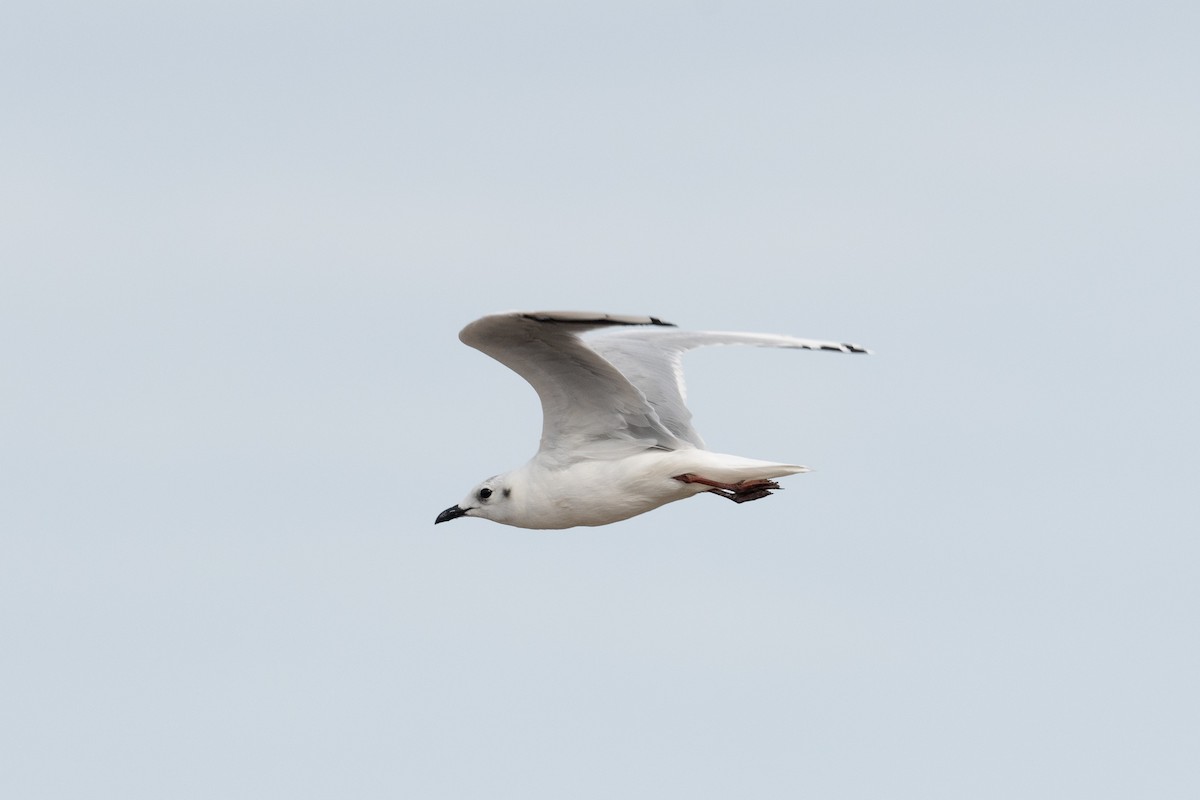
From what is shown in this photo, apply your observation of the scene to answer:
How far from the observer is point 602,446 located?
53.8 ft

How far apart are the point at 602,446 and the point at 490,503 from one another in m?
1.56

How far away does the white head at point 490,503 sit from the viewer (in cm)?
1725

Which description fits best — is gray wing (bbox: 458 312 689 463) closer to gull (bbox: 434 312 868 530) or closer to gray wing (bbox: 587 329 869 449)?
gull (bbox: 434 312 868 530)

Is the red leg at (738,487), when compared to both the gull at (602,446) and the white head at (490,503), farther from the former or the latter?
the white head at (490,503)

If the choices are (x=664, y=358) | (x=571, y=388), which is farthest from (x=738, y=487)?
(x=664, y=358)

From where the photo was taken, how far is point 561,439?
1648 centimetres

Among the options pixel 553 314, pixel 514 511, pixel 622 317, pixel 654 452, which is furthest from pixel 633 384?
pixel 622 317

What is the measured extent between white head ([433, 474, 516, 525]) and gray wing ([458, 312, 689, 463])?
2.31 feet

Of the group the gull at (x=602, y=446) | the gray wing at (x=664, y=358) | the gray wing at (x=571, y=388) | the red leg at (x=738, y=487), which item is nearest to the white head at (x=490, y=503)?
the gull at (x=602, y=446)

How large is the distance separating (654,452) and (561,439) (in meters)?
0.82

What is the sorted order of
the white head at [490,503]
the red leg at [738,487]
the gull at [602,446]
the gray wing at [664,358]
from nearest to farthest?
the gull at [602,446], the red leg at [738,487], the gray wing at [664,358], the white head at [490,503]

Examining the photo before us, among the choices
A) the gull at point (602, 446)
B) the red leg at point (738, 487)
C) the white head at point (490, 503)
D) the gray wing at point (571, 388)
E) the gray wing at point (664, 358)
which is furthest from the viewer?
the white head at point (490, 503)

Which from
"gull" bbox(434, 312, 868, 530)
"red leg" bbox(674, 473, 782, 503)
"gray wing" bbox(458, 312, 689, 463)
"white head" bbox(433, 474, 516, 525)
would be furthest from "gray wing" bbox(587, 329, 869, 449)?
"white head" bbox(433, 474, 516, 525)

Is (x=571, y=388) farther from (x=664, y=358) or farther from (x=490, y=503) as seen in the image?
(x=664, y=358)
